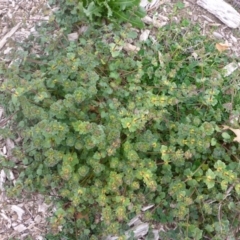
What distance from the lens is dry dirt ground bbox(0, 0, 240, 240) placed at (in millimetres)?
2672

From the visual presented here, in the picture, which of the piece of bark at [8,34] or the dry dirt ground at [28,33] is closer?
the dry dirt ground at [28,33]

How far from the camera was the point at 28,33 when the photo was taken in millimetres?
3078

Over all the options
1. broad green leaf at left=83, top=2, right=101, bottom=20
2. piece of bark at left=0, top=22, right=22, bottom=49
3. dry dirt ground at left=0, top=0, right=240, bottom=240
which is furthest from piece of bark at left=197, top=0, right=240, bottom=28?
piece of bark at left=0, top=22, right=22, bottom=49

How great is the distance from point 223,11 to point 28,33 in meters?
1.53

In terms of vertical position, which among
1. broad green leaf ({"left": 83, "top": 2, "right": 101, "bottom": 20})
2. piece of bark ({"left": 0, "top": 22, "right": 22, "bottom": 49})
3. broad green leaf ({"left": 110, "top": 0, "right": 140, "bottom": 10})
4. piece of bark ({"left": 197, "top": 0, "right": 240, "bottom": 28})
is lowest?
piece of bark ({"left": 0, "top": 22, "right": 22, "bottom": 49})

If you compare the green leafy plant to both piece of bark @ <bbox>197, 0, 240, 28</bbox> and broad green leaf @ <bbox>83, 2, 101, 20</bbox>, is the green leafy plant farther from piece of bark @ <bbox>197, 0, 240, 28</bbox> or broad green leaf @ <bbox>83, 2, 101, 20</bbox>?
piece of bark @ <bbox>197, 0, 240, 28</bbox>

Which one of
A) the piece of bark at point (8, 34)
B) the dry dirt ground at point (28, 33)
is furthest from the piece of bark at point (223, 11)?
the piece of bark at point (8, 34)

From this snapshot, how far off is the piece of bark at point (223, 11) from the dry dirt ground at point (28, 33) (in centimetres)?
3

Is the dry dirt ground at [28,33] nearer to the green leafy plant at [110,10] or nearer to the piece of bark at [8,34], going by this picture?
the piece of bark at [8,34]

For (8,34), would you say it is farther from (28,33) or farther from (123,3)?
(123,3)

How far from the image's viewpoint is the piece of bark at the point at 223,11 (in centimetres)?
328

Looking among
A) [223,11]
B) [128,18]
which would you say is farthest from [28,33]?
[223,11]

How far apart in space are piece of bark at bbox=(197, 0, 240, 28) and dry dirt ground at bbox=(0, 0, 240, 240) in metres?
0.03

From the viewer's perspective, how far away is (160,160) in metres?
2.60
